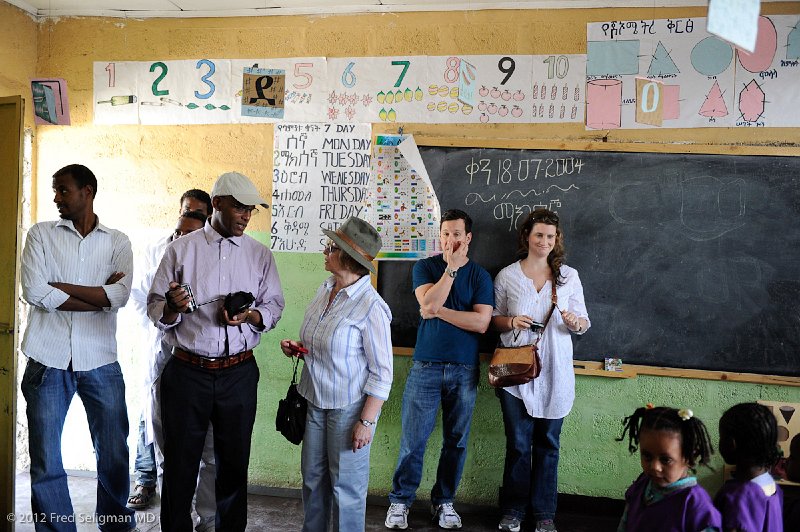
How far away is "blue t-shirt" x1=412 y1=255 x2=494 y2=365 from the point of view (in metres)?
3.61

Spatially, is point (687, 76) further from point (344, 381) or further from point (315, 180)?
point (344, 381)

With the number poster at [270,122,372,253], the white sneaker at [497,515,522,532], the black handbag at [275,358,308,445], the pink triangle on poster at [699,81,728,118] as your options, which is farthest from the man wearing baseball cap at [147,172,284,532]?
the pink triangle on poster at [699,81,728,118]

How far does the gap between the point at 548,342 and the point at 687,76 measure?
1674mm

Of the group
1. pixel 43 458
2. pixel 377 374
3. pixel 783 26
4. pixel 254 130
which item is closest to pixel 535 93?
pixel 783 26

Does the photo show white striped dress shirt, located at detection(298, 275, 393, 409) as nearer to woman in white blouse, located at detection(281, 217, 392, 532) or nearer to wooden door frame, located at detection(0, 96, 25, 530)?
woman in white blouse, located at detection(281, 217, 392, 532)

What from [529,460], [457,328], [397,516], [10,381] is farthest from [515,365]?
→ [10,381]

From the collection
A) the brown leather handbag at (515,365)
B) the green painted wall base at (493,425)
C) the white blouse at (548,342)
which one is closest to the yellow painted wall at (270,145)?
the green painted wall base at (493,425)

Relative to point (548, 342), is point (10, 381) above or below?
below

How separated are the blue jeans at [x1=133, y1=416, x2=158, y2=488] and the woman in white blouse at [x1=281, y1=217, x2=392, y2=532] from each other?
158cm

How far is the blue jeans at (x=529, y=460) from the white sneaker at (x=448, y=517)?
0.28 m

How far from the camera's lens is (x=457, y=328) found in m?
3.62

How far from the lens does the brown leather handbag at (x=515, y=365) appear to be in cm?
339

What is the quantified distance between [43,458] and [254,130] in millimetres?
2169

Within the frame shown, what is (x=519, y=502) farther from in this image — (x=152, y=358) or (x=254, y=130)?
(x=254, y=130)
